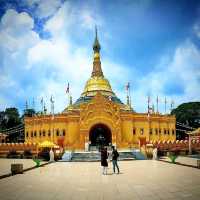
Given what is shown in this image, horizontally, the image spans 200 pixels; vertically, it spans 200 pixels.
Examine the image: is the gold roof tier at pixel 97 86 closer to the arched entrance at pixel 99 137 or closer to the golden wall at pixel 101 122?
the arched entrance at pixel 99 137

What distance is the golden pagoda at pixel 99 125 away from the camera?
173ft

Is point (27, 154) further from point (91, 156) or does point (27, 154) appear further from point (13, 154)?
point (91, 156)

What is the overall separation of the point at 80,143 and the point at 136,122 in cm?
1068

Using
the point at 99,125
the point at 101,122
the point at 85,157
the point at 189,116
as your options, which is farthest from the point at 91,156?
the point at 189,116

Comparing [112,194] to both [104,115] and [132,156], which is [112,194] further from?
[104,115]

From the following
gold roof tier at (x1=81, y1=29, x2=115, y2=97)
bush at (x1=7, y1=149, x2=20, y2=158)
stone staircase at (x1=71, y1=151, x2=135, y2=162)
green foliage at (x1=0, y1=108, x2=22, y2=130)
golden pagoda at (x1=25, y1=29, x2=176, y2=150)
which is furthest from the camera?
green foliage at (x1=0, y1=108, x2=22, y2=130)

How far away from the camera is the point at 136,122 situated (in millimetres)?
57219

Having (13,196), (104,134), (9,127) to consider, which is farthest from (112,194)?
(9,127)

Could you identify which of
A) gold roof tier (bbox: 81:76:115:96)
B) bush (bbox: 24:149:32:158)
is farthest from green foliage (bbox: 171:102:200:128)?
bush (bbox: 24:149:32:158)

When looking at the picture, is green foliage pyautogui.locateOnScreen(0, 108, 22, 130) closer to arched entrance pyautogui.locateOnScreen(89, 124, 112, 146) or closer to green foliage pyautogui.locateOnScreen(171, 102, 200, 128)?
arched entrance pyautogui.locateOnScreen(89, 124, 112, 146)

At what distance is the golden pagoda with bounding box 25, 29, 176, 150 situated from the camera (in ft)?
173

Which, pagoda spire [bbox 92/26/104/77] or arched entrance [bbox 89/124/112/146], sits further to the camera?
pagoda spire [bbox 92/26/104/77]

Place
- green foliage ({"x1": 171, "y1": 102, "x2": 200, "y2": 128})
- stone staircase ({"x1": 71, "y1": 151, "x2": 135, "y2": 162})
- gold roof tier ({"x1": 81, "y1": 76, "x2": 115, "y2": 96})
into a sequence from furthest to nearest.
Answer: green foliage ({"x1": 171, "y1": 102, "x2": 200, "y2": 128}) < gold roof tier ({"x1": 81, "y1": 76, "x2": 115, "y2": 96}) < stone staircase ({"x1": 71, "y1": 151, "x2": 135, "y2": 162})

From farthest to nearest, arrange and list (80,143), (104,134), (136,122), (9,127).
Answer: (9,127), (104,134), (136,122), (80,143)
